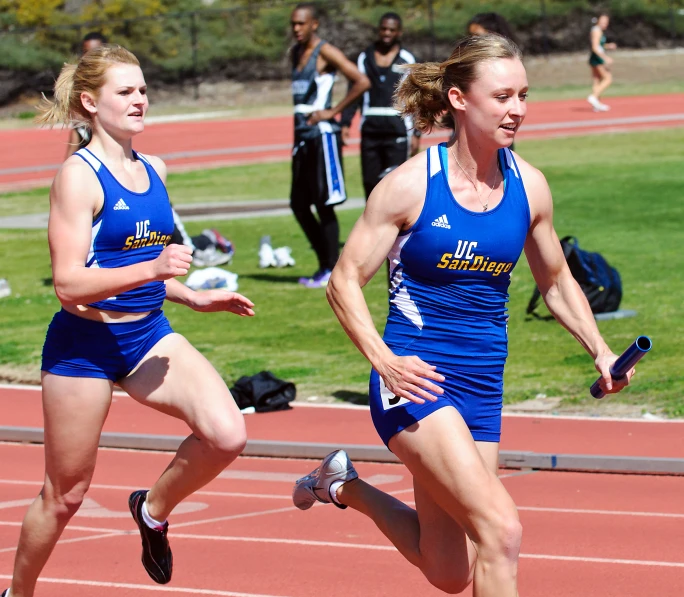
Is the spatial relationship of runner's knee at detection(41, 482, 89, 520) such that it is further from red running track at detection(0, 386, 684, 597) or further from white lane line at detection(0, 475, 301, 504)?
white lane line at detection(0, 475, 301, 504)

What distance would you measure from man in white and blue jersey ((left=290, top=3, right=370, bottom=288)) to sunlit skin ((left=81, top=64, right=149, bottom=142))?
23.0ft

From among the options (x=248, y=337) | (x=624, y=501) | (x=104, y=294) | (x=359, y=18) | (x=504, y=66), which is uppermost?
(x=504, y=66)

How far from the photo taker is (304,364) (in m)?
10.2

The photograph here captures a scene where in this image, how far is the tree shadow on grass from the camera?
30.0ft

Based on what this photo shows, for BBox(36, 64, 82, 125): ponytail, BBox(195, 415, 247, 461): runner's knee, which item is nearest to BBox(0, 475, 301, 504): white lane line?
BBox(195, 415, 247, 461): runner's knee

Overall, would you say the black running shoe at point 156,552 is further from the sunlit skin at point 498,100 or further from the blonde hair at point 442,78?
the sunlit skin at point 498,100

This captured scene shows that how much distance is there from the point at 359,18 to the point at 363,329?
42.4 meters

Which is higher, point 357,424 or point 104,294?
point 104,294

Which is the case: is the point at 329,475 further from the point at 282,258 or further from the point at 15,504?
the point at 282,258

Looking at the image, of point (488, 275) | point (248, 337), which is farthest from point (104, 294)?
point (248, 337)

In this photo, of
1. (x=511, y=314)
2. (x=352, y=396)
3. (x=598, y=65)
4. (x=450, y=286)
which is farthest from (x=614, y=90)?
(x=450, y=286)

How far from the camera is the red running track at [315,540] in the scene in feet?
18.1

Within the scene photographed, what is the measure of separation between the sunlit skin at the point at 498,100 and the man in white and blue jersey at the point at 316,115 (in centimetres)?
764

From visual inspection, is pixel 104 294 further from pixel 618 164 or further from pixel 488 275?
pixel 618 164
